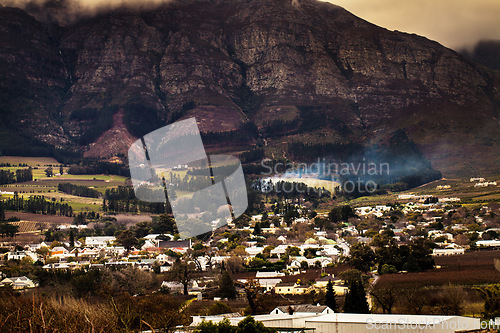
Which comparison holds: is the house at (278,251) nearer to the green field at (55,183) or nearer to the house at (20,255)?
the house at (20,255)

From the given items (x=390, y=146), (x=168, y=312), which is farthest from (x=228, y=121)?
(x=168, y=312)

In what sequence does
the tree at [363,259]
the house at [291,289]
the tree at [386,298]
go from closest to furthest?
the tree at [386,298] < the house at [291,289] < the tree at [363,259]

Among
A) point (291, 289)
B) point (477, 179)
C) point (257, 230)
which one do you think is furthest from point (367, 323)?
point (477, 179)

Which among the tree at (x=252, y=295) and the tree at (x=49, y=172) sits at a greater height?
the tree at (x=49, y=172)

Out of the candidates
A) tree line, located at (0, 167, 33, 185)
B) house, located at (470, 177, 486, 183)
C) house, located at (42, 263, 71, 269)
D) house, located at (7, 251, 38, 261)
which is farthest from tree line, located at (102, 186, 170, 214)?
house, located at (470, 177, 486, 183)

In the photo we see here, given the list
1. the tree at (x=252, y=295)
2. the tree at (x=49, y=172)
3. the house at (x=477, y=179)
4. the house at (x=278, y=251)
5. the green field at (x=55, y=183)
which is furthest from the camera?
the tree at (x=49, y=172)

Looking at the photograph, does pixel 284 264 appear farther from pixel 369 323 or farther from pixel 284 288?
pixel 369 323

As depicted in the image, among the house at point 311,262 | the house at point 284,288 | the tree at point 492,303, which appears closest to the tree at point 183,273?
the house at point 284,288
